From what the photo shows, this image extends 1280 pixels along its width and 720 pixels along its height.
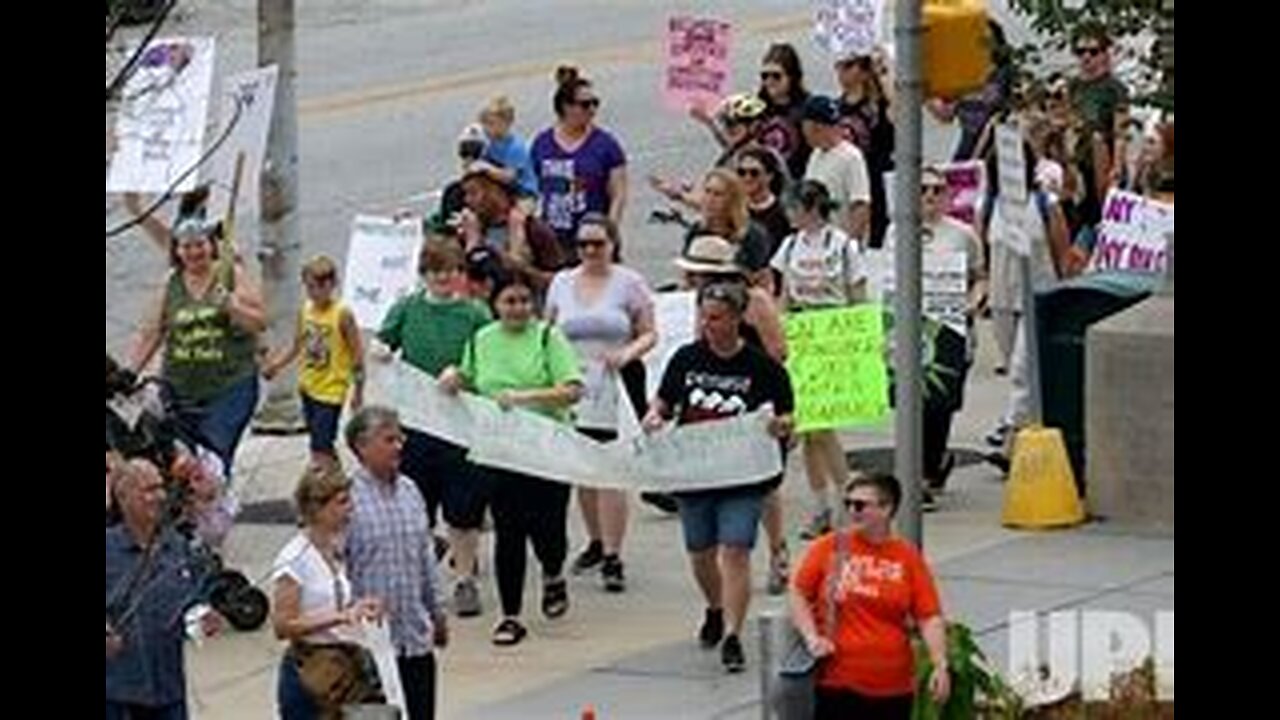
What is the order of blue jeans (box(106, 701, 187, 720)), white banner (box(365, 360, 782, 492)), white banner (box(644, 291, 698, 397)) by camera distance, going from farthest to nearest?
1. white banner (box(644, 291, 698, 397))
2. white banner (box(365, 360, 782, 492))
3. blue jeans (box(106, 701, 187, 720))

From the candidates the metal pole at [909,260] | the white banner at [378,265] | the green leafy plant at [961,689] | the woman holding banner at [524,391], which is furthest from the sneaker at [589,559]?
the green leafy plant at [961,689]

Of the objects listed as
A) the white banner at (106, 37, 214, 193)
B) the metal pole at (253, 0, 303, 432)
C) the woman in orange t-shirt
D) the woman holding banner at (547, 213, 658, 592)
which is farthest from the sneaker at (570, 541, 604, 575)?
the woman in orange t-shirt

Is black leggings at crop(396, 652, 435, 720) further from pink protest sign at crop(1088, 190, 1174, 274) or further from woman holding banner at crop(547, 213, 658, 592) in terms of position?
pink protest sign at crop(1088, 190, 1174, 274)

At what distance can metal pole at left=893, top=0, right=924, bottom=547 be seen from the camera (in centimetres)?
1440

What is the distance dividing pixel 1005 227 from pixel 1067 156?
183cm

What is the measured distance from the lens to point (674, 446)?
1661cm

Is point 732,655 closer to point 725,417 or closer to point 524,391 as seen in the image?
point 725,417

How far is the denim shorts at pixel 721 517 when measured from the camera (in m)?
16.2

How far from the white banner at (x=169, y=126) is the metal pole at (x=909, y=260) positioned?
12.9 ft

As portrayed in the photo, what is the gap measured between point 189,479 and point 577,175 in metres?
7.64

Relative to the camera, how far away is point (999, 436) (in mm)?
20438

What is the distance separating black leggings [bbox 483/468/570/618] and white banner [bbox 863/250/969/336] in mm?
2836
